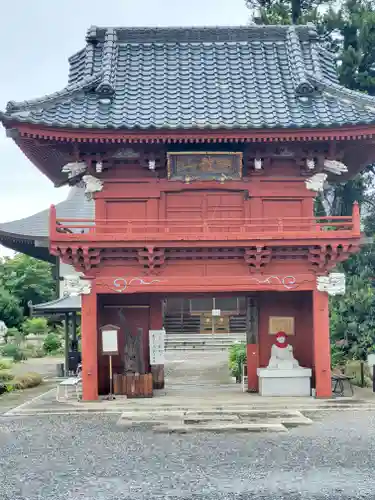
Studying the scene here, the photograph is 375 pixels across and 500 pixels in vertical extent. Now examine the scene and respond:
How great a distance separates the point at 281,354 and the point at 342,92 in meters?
7.53

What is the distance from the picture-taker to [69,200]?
41656 mm

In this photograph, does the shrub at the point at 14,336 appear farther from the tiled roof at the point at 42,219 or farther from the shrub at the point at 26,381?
the shrub at the point at 26,381

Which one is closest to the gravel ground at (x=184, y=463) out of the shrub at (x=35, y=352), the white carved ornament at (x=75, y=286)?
the white carved ornament at (x=75, y=286)

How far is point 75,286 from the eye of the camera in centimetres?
1659

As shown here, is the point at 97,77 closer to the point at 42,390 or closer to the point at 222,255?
the point at 222,255

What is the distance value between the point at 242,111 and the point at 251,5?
1731 centimetres

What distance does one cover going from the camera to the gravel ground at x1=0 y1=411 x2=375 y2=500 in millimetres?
8727

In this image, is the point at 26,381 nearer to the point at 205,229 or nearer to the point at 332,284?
the point at 205,229

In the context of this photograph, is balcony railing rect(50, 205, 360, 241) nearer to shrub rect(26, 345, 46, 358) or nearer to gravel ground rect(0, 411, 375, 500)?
gravel ground rect(0, 411, 375, 500)

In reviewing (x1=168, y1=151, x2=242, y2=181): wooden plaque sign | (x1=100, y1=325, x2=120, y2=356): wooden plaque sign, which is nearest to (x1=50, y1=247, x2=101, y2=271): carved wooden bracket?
(x1=100, y1=325, x2=120, y2=356): wooden plaque sign

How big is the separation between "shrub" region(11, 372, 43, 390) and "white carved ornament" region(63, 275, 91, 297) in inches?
310

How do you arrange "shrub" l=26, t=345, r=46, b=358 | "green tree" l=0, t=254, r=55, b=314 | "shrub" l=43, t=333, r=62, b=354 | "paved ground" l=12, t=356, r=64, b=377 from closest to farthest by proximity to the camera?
"paved ground" l=12, t=356, r=64, b=377
"shrub" l=26, t=345, r=46, b=358
"shrub" l=43, t=333, r=62, b=354
"green tree" l=0, t=254, r=55, b=314

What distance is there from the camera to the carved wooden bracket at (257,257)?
54.5 feet

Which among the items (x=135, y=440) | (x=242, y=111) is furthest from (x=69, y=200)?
(x=135, y=440)
